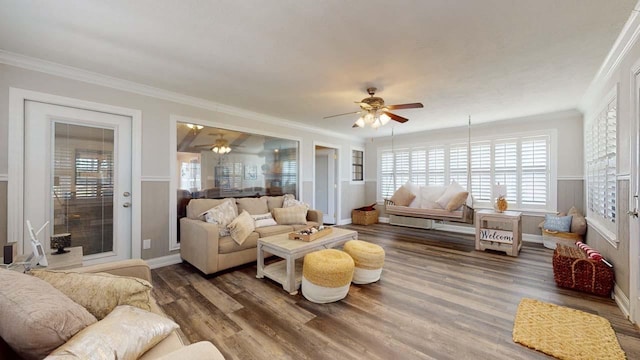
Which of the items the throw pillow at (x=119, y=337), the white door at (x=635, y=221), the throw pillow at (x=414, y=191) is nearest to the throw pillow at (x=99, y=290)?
the throw pillow at (x=119, y=337)

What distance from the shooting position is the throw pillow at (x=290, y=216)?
13.2 feet

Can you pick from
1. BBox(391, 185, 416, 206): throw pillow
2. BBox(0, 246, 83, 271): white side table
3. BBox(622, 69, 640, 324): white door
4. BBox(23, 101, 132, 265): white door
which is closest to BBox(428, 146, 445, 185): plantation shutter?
BBox(391, 185, 416, 206): throw pillow

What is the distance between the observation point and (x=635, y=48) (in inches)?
82.4

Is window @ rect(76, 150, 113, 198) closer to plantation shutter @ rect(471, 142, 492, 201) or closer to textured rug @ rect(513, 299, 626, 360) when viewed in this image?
textured rug @ rect(513, 299, 626, 360)

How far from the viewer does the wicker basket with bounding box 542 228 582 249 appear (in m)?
3.90

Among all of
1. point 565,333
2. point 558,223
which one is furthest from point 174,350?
point 558,223

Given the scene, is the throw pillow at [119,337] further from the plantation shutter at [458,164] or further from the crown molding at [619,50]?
the plantation shutter at [458,164]

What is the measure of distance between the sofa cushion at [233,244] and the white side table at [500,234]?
3690mm

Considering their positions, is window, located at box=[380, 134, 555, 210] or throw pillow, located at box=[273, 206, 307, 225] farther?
window, located at box=[380, 134, 555, 210]

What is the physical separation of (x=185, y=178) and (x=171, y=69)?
62.1 inches

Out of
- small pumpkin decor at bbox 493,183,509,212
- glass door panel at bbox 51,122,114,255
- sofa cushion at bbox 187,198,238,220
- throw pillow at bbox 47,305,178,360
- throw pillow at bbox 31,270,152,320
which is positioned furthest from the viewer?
small pumpkin decor at bbox 493,183,509,212

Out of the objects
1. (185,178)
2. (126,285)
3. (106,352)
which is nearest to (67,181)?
(185,178)

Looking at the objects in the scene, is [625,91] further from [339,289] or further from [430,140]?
[430,140]

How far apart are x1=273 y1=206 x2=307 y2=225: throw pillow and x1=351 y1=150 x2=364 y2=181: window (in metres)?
3.14
